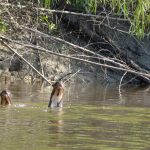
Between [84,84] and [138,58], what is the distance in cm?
349

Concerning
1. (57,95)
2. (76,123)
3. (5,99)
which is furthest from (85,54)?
(76,123)

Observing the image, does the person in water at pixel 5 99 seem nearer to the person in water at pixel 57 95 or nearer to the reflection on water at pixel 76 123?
the reflection on water at pixel 76 123

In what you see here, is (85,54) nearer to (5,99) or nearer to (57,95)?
(57,95)

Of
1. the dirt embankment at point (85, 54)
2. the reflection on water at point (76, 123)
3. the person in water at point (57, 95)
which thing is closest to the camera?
the reflection on water at point (76, 123)

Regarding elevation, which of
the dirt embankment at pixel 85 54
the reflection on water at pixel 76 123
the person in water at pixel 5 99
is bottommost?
the reflection on water at pixel 76 123

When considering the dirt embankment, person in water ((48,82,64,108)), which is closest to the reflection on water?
person in water ((48,82,64,108))

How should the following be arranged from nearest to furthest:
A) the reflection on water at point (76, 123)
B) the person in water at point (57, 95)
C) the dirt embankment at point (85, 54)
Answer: the reflection on water at point (76, 123) < the person in water at point (57, 95) < the dirt embankment at point (85, 54)

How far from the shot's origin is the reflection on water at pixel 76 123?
814cm

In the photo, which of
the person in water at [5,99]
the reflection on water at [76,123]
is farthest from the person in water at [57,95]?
the person in water at [5,99]

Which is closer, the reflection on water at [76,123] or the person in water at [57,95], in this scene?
the reflection on water at [76,123]

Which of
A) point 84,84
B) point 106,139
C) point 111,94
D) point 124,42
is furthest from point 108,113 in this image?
point 124,42

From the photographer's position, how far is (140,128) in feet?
31.6

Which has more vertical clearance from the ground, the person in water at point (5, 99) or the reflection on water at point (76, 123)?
the person in water at point (5, 99)

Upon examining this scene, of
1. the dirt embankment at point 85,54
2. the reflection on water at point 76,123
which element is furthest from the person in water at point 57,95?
the dirt embankment at point 85,54
